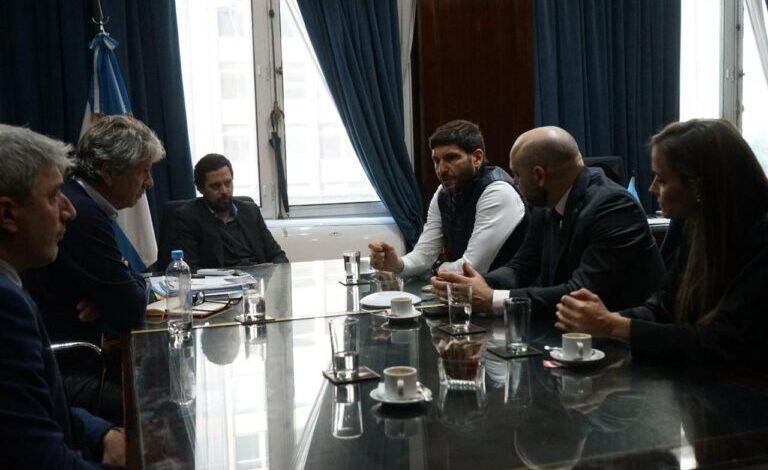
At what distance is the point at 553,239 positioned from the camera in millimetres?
2568

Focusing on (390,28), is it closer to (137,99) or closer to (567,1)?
(567,1)

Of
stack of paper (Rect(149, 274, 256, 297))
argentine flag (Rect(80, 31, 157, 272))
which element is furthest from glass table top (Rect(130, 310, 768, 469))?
argentine flag (Rect(80, 31, 157, 272))

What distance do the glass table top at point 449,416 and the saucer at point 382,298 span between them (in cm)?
59

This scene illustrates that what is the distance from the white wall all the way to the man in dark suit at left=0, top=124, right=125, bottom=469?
3206 mm

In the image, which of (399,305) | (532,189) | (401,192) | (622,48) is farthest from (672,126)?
(622,48)

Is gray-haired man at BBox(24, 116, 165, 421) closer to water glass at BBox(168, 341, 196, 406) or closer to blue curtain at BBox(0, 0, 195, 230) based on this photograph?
water glass at BBox(168, 341, 196, 406)

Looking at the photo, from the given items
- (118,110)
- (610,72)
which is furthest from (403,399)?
(610,72)

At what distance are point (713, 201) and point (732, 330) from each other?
12.6 inches

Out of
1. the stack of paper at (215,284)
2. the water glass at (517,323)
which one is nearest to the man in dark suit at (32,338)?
the water glass at (517,323)

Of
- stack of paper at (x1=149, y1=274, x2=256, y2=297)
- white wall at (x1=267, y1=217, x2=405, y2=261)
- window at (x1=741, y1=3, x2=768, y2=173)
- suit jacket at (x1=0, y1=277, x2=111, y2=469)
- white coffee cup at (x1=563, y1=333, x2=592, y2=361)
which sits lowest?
white wall at (x1=267, y1=217, x2=405, y2=261)

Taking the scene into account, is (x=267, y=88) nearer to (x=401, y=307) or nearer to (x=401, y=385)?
(x=401, y=307)

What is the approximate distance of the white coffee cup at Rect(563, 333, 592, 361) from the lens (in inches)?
65.3

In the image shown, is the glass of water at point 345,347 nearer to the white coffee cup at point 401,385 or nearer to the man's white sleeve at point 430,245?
the white coffee cup at point 401,385

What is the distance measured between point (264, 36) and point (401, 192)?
1378mm
